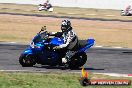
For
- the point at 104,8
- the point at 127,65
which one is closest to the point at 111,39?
the point at 127,65

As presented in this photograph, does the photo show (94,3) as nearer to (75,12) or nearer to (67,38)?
(75,12)

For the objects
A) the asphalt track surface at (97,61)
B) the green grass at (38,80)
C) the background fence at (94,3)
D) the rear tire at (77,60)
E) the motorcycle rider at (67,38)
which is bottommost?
the background fence at (94,3)

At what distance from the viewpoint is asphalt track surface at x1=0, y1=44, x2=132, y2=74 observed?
16484 millimetres

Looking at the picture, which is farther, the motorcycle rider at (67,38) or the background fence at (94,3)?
the background fence at (94,3)

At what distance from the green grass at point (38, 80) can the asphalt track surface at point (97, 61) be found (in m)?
1.86

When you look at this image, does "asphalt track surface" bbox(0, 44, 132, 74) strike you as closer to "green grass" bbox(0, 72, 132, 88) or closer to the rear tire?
the rear tire

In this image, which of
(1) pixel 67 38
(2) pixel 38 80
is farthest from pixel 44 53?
(2) pixel 38 80

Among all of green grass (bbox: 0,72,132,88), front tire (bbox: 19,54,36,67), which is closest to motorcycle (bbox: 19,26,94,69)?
front tire (bbox: 19,54,36,67)

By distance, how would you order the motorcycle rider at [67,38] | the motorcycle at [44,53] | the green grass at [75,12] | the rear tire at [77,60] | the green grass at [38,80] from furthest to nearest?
the green grass at [75,12]
the rear tire at [77,60]
the motorcycle at [44,53]
the motorcycle rider at [67,38]
the green grass at [38,80]

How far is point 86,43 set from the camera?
55.2 ft

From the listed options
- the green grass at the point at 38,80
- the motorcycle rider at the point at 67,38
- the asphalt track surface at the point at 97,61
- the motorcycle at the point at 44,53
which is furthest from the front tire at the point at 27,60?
the green grass at the point at 38,80

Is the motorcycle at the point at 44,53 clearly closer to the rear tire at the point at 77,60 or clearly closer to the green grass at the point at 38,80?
the rear tire at the point at 77,60

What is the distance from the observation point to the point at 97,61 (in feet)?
64.4

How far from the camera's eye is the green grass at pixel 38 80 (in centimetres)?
1187
